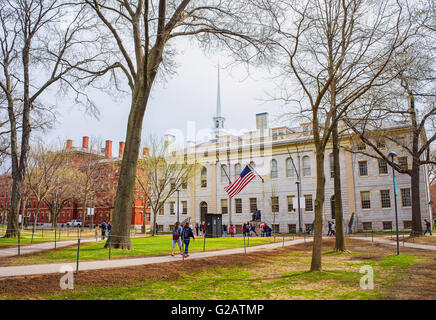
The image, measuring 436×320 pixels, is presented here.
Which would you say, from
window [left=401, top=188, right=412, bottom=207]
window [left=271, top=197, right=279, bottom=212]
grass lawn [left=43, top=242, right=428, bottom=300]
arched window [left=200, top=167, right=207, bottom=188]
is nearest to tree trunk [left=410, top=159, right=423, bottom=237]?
window [left=401, top=188, right=412, bottom=207]

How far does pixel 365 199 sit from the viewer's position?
146 ft

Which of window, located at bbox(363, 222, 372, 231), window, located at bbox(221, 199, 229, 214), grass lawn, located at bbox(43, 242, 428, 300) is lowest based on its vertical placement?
window, located at bbox(363, 222, 372, 231)

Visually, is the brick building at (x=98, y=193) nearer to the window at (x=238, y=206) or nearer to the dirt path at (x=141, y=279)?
the window at (x=238, y=206)

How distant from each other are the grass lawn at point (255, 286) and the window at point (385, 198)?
32.9 m

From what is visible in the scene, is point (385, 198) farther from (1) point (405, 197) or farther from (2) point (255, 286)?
(2) point (255, 286)

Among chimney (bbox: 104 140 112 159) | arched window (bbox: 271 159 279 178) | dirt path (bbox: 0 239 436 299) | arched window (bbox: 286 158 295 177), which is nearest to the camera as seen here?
dirt path (bbox: 0 239 436 299)

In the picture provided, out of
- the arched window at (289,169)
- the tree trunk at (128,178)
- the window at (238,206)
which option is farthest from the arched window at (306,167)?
the tree trunk at (128,178)

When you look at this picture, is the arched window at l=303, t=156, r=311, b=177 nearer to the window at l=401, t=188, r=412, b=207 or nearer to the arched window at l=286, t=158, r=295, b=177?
the arched window at l=286, t=158, r=295, b=177

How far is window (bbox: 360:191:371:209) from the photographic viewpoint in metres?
44.1

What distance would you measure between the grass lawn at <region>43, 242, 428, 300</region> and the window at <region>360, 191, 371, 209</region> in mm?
33159
